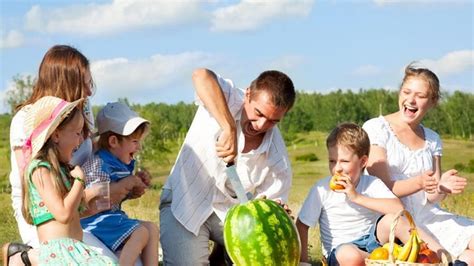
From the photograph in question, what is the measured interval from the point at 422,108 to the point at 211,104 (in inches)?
80.0

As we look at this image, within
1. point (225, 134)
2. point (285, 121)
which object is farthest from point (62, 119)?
point (285, 121)

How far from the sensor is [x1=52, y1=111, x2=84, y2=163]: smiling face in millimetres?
5871

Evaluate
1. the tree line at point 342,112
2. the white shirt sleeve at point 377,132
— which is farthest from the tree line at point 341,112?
the white shirt sleeve at point 377,132

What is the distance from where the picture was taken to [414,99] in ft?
24.4

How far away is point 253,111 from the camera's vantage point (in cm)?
664

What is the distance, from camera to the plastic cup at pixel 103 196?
622 centimetres

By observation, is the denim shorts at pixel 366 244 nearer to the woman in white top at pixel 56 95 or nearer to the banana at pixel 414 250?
the banana at pixel 414 250

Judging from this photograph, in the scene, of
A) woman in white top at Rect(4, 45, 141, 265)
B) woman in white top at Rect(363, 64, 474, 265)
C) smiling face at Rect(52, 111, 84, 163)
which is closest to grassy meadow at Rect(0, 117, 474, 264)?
woman in white top at Rect(363, 64, 474, 265)

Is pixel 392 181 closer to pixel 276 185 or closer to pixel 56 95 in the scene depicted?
pixel 276 185

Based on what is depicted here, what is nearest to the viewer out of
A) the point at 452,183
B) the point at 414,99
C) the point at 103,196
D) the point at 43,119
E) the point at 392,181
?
the point at 43,119

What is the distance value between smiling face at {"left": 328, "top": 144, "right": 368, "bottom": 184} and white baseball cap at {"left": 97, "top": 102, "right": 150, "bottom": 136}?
1599mm

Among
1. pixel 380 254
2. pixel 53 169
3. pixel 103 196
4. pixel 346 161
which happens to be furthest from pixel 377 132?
pixel 53 169

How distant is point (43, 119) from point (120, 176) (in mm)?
926

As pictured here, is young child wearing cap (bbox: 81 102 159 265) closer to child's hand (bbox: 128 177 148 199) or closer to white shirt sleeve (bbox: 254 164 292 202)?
child's hand (bbox: 128 177 148 199)
